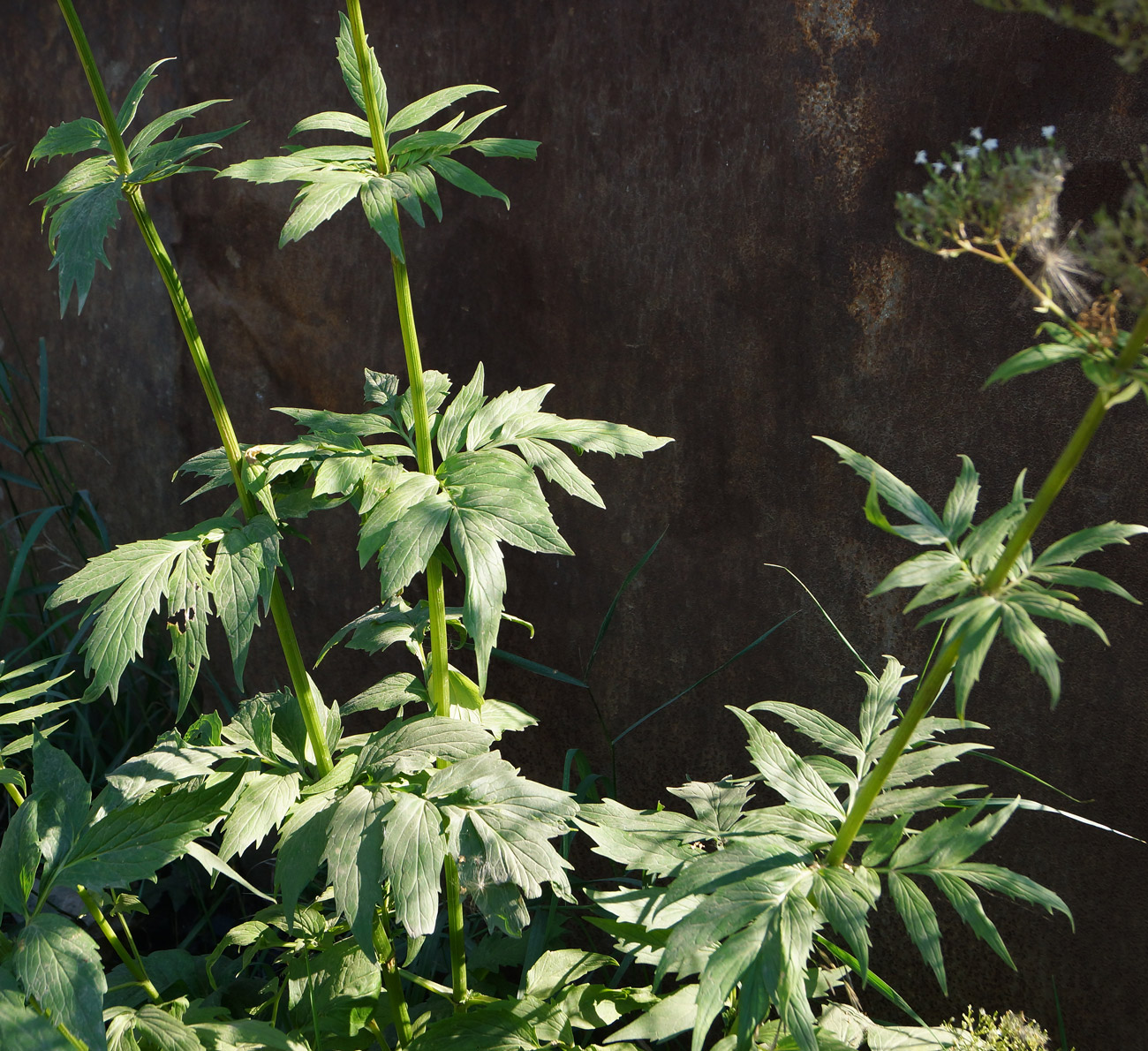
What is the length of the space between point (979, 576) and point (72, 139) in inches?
51.6

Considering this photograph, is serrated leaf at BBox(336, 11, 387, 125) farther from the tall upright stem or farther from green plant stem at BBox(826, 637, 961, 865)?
green plant stem at BBox(826, 637, 961, 865)

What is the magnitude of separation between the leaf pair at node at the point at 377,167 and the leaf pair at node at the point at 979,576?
0.62 metres

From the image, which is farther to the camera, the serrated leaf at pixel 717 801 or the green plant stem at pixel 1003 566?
the serrated leaf at pixel 717 801

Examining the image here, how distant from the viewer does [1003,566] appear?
0.90m

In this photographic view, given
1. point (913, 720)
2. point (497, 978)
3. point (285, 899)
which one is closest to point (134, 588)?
point (285, 899)

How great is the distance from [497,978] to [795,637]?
35.5 inches

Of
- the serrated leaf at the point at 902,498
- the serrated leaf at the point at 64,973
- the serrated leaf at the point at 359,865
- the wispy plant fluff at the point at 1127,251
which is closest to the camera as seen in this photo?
the wispy plant fluff at the point at 1127,251

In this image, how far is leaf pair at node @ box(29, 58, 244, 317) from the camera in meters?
1.19

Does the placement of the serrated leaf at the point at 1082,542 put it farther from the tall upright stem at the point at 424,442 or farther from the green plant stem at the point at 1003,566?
the tall upright stem at the point at 424,442

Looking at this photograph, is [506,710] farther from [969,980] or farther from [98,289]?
[98,289]

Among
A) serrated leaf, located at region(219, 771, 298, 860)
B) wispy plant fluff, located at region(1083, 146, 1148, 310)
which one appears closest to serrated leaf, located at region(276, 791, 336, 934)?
serrated leaf, located at region(219, 771, 298, 860)

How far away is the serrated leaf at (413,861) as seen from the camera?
1.13m

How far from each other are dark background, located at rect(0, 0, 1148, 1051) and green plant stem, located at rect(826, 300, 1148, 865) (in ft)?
2.50

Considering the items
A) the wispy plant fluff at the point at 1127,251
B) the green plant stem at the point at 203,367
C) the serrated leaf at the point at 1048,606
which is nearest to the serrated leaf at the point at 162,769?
the green plant stem at the point at 203,367
